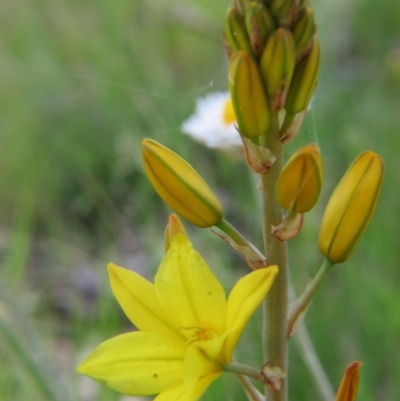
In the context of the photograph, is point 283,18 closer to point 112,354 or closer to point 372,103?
point 112,354

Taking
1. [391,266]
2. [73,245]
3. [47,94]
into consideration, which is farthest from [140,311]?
[47,94]

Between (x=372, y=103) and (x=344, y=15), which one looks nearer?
(x=372, y=103)

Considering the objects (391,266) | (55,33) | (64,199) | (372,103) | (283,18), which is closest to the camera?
(283,18)

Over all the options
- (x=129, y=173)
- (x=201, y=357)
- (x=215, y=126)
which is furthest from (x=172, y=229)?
(x=129, y=173)

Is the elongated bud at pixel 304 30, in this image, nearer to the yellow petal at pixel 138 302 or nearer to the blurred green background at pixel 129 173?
the yellow petal at pixel 138 302

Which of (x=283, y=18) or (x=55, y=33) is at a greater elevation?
(x=55, y=33)

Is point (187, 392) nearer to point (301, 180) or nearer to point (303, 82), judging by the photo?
point (301, 180)

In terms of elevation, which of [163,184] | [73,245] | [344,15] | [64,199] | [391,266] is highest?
[344,15]
